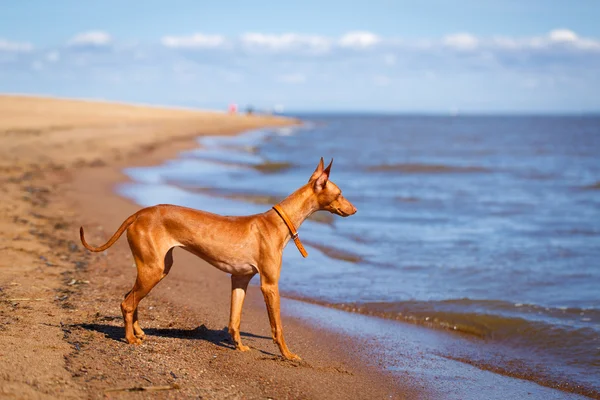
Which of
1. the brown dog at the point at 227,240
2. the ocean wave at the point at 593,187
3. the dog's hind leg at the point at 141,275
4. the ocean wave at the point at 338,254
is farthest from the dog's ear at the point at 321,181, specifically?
the ocean wave at the point at 593,187

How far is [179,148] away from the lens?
3319 centimetres

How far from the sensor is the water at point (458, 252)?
308 inches

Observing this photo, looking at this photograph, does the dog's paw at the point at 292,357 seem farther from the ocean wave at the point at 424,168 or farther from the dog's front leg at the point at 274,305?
the ocean wave at the point at 424,168

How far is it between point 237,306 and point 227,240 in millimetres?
739

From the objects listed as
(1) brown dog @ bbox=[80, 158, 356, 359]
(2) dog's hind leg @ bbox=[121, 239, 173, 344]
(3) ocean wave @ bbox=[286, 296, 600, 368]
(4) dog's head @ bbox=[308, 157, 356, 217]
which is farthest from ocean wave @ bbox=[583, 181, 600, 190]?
(2) dog's hind leg @ bbox=[121, 239, 173, 344]

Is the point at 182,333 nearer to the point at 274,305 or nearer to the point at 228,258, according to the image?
the point at 228,258

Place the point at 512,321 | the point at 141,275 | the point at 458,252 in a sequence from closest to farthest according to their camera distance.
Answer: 1. the point at 141,275
2. the point at 512,321
3. the point at 458,252

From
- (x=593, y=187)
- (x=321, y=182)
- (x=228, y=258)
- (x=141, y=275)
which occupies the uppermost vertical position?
(x=321, y=182)

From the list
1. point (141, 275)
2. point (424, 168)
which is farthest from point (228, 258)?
point (424, 168)

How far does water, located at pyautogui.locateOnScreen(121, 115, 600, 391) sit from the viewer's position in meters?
7.81

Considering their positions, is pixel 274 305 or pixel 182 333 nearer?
pixel 274 305

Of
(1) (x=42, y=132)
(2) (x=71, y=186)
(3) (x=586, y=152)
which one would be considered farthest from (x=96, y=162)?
(3) (x=586, y=152)

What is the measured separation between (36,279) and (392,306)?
4418 mm

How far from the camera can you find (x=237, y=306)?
21.2 ft
